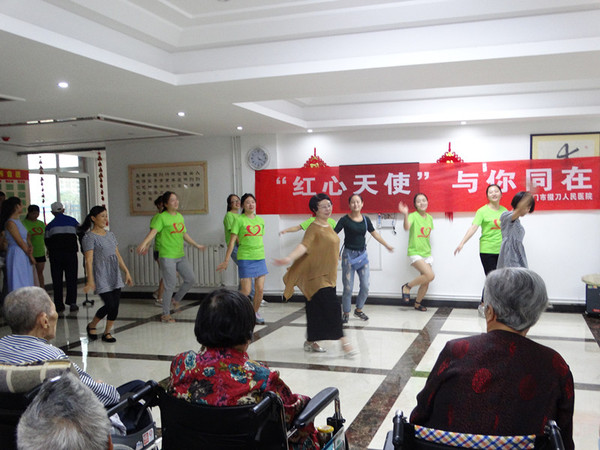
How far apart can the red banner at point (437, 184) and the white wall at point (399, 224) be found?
137 millimetres

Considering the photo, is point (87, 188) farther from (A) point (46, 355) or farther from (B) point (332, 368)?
(A) point (46, 355)

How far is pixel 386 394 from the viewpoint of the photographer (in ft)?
12.5

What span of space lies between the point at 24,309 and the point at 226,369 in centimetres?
101

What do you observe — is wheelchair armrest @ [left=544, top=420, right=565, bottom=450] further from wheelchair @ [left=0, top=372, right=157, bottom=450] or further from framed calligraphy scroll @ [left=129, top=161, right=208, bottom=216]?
framed calligraphy scroll @ [left=129, top=161, right=208, bottom=216]

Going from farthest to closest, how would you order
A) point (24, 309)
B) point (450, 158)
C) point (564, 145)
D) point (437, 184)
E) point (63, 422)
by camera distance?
point (437, 184) → point (450, 158) → point (564, 145) → point (24, 309) → point (63, 422)

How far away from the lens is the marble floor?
357 cm

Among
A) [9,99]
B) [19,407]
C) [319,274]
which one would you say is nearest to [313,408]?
[19,407]

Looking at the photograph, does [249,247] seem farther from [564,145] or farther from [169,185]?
[564,145]

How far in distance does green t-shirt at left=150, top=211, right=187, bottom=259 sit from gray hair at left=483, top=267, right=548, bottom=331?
5092 mm

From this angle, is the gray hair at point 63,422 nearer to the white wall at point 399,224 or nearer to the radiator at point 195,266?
the white wall at point 399,224

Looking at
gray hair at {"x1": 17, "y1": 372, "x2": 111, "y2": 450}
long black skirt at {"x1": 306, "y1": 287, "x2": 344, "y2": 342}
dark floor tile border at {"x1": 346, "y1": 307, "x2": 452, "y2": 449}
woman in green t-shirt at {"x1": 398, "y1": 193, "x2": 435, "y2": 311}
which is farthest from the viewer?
woman in green t-shirt at {"x1": 398, "y1": 193, "x2": 435, "y2": 311}

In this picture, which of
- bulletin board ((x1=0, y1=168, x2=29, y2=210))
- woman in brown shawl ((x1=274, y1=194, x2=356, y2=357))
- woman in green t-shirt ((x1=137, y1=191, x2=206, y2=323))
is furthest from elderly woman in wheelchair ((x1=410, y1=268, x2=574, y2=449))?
bulletin board ((x1=0, y1=168, x2=29, y2=210))

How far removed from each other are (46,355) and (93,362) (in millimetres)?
2987

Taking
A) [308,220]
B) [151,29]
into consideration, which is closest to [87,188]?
[308,220]
